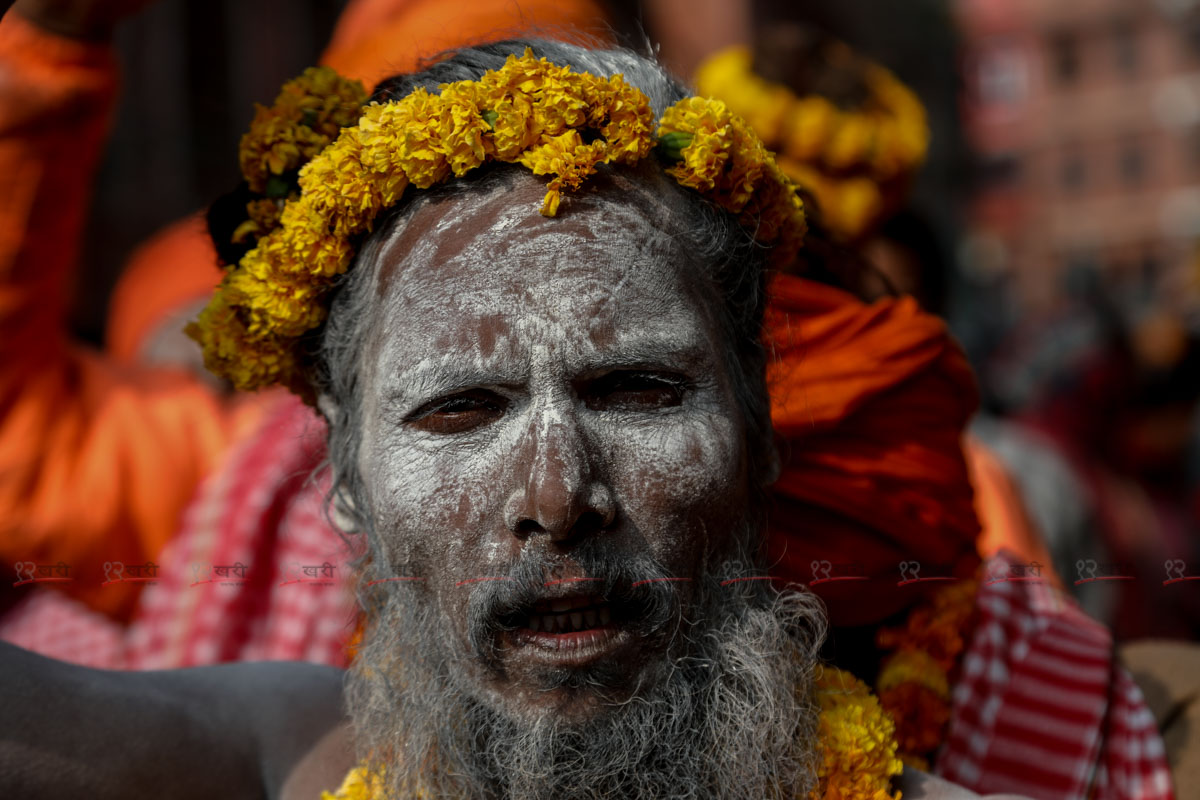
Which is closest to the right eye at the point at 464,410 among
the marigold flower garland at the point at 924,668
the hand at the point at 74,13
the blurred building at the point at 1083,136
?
the marigold flower garland at the point at 924,668

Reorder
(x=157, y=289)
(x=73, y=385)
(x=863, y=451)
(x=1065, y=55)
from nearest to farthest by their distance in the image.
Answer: (x=863, y=451) → (x=73, y=385) → (x=157, y=289) → (x=1065, y=55)

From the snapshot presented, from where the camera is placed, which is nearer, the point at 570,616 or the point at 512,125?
the point at 570,616

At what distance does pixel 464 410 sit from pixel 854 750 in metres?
0.94

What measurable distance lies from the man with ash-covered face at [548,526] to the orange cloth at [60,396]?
1.87 m

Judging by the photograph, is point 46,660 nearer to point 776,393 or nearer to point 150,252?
point 776,393

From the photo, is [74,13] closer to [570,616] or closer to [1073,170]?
[570,616]

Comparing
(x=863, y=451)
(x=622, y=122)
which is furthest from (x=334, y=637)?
(x=622, y=122)

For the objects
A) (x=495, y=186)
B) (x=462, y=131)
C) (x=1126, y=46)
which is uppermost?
(x=462, y=131)

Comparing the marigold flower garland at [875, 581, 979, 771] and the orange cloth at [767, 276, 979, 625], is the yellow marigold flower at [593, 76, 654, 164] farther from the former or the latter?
the marigold flower garland at [875, 581, 979, 771]

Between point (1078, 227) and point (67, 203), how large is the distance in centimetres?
4844

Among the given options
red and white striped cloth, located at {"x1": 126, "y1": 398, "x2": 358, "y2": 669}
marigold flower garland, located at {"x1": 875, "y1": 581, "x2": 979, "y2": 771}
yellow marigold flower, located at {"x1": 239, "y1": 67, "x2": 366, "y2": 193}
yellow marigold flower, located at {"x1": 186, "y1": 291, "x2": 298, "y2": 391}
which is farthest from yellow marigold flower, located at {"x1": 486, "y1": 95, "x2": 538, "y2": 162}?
red and white striped cloth, located at {"x1": 126, "y1": 398, "x2": 358, "y2": 669}

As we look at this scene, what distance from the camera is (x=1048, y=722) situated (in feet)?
9.18

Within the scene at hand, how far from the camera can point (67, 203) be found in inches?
161

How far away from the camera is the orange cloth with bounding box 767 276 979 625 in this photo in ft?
8.71
